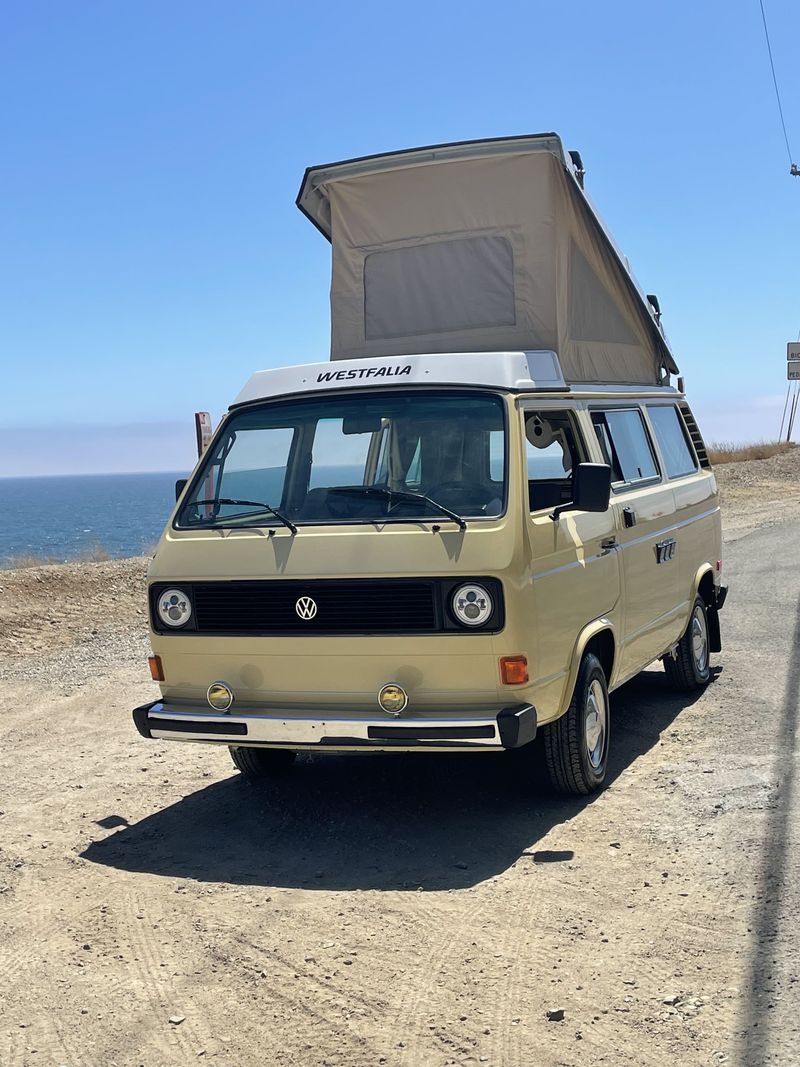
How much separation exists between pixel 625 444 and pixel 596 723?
76.2 inches

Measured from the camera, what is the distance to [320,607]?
5.87 m

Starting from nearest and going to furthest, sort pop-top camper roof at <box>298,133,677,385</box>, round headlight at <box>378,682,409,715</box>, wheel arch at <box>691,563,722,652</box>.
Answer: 1. round headlight at <box>378,682,409,715</box>
2. pop-top camper roof at <box>298,133,677,385</box>
3. wheel arch at <box>691,563,722,652</box>

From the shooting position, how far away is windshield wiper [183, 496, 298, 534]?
240 inches

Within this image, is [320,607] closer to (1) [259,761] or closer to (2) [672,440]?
(1) [259,761]

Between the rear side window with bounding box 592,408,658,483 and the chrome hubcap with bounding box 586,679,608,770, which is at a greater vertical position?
the rear side window with bounding box 592,408,658,483

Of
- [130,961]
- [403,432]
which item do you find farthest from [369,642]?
[130,961]

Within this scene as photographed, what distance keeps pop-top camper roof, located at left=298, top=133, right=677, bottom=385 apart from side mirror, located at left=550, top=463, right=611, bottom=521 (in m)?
1.08

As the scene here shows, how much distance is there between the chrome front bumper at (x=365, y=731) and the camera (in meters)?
5.52

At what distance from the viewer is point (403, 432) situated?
21.0 feet

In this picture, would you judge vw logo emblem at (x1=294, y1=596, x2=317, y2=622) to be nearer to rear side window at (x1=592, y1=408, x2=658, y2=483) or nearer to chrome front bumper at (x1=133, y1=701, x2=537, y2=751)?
chrome front bumper at (x1=133, y1=701, x2=537, y2=751)

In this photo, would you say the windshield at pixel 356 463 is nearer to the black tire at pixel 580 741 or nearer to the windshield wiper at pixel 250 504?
the windshield wiper at pixel 250 504

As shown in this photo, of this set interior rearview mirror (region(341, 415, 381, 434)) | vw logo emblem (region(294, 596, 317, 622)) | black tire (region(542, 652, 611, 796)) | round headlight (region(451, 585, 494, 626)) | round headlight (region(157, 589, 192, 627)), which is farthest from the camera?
interior rearview mirror (region(341, 415, 381, 434))

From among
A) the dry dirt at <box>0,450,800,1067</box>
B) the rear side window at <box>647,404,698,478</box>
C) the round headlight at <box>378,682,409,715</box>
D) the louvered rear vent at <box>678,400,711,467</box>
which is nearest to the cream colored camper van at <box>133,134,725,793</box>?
the round headlight at <box>378,682,409,715</box>

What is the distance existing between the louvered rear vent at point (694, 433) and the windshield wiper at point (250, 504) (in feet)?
14.1
